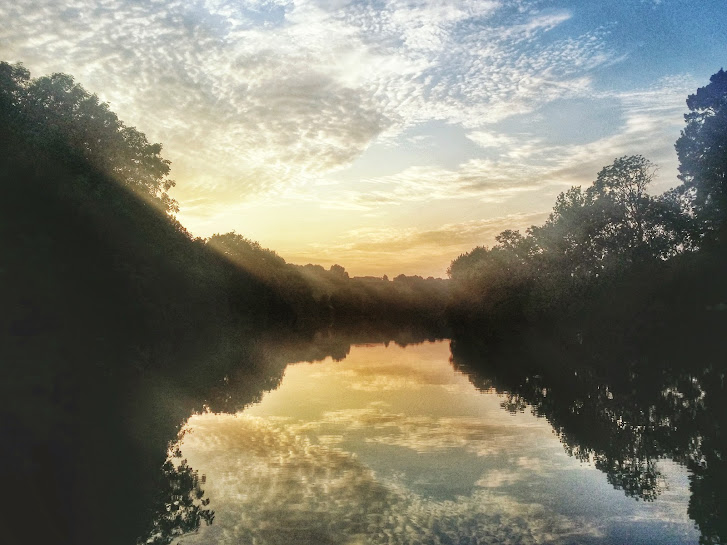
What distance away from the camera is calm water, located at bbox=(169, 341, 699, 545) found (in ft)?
37.7

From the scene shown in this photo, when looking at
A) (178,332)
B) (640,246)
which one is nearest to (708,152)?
(640,246)

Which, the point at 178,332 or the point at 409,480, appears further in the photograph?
the point at 178,332

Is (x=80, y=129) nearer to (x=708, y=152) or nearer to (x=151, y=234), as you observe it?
(x=151, y=234)

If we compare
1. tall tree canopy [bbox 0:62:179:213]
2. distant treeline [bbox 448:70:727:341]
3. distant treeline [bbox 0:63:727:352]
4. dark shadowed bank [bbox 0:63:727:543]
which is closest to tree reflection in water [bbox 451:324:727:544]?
dark shadowed bank [bbox 0:63:727:543]

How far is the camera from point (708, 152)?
195 feet

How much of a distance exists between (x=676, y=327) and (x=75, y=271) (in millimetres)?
51533

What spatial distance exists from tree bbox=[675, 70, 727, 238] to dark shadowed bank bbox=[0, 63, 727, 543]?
20 cm

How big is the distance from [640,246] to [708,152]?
14.0 meters

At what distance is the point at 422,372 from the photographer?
134 ft

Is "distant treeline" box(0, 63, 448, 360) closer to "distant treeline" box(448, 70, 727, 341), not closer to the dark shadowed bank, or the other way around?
the dark shadowed bank

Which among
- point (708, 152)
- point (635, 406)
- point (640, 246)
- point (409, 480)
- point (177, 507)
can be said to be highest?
point (708, 152)

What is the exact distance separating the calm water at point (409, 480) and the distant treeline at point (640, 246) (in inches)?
1501

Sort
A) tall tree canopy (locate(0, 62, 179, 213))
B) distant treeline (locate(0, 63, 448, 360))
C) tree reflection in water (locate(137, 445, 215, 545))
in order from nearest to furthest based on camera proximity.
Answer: tree reflection in water (locate(137, 445, 215, 545)) < distant treeline (locate(0, 63, 448, 360)) < tall tree canopy (locate(0, 62, 179, 213))

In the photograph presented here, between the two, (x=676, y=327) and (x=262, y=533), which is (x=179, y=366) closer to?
(x=262, y=533)
